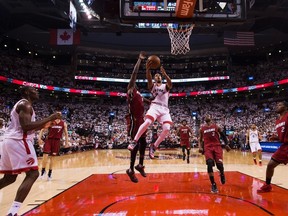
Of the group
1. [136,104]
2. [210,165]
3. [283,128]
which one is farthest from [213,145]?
[136,104]

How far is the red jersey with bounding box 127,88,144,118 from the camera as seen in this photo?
5.44 meters

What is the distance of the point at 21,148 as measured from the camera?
381cm

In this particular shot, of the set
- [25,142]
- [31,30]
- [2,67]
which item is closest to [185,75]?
[31,30]

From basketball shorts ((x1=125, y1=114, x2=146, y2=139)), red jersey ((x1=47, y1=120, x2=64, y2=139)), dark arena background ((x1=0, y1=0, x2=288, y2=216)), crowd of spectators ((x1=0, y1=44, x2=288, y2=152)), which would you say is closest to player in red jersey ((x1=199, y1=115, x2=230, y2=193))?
dark arena background ((x1=0, y1=0, x2=288, y2=216))

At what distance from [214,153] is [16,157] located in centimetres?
487

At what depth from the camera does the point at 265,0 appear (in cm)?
2364

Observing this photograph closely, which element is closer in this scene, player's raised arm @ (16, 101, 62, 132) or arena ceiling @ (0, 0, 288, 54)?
player's raised arm @ (16, 101, 62, 132)

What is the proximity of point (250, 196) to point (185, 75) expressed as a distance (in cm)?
3615

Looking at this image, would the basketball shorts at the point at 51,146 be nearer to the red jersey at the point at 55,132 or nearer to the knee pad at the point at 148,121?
the red jersey at the point at 55,132

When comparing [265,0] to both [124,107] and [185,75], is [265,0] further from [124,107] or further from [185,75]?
[124,107]

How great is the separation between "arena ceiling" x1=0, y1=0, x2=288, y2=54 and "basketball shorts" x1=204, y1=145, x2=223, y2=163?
11807 mm

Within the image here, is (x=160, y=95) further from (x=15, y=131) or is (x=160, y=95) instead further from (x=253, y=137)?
(x=253, y=137)

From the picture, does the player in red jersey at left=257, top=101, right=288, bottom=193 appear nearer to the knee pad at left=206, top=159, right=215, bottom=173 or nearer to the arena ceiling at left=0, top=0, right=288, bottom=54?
the knee pad at left=206, top=159, right=215, bottom=173

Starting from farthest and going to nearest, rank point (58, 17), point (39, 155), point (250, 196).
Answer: point (58, 17) < point (39, 155) < point (250, 196)
